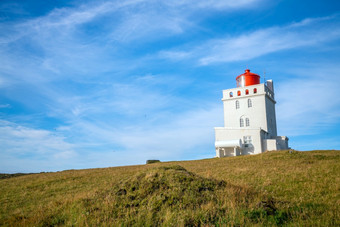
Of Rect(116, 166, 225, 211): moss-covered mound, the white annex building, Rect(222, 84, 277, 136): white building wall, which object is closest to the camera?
Rect(116, 166, 225, 211): moss-covered mound

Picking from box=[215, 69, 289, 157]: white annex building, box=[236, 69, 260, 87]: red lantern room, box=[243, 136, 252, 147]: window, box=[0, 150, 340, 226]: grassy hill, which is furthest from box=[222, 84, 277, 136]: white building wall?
box=[0, 150, 340, 226]: grassy hill

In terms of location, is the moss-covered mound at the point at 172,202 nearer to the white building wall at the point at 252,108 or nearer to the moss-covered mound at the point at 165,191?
the moss-covered mound at the point at 165,191

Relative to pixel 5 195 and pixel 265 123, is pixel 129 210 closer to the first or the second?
pixel 5 195

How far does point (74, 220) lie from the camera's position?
27.9 feet

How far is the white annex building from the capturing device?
40156 millimetres

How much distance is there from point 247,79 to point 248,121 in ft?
25.7

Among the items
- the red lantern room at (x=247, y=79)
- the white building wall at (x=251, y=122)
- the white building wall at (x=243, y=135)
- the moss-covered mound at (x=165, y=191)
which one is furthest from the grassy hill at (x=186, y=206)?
the red lantern room at (x=247, y=79)

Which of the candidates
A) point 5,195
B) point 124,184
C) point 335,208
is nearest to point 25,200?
point 5,195

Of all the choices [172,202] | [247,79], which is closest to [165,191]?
[172,202]

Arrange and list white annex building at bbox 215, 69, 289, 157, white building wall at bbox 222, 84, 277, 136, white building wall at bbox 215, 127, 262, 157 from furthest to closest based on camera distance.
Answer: white building wall at bbox 222, 84, 277, 136 → white annex building at bbox 215, 69, 289, 157 → white building wall at bbox 215, 127, 262, 157

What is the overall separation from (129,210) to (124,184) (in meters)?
2.26

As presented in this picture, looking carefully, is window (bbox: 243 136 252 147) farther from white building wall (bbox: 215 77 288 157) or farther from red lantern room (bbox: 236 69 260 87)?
red lantern room (bbox: 236 69 260 87)

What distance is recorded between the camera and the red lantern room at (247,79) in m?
46.4

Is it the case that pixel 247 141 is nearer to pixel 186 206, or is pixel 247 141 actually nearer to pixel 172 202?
pixel 172 202
